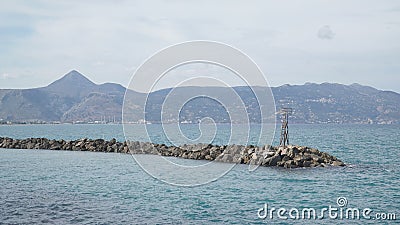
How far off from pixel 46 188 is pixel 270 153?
19863mm

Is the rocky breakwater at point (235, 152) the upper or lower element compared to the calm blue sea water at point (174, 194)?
upper

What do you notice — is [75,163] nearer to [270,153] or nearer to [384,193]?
[270,153]

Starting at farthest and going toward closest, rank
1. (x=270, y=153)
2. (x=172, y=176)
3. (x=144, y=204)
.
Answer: (x=270, y=153)
(x=172, y=176)
(x=144, y=204)

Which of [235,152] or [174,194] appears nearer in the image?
[174,194]

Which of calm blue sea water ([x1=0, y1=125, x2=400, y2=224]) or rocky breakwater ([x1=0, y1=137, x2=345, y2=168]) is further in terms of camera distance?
rocky breakwater ([x1=0, y1=137, x2=345, y2=168])

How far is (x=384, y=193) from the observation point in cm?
2656

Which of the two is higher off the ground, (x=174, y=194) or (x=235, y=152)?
(x=235, y=152)

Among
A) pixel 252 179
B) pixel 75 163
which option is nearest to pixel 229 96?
pixel 252 179

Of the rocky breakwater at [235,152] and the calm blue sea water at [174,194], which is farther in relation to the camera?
the rocky breakwater at [235,152]

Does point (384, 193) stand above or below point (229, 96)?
below

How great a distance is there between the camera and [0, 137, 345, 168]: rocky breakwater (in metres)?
39.0

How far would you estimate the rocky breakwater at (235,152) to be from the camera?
128 ft

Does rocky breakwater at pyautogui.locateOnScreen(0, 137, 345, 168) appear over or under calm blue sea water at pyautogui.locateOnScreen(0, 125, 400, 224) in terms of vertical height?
over

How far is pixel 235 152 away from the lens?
43.2 metres
